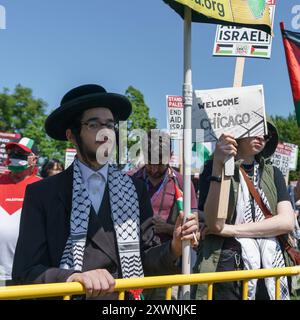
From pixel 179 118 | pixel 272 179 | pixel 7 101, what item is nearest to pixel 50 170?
pixel 179 118

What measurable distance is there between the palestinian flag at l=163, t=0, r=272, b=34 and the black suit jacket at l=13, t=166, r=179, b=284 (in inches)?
43.7

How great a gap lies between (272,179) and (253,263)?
63cm

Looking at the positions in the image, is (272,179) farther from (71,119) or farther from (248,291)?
(71,119)

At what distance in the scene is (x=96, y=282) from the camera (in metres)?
2.32

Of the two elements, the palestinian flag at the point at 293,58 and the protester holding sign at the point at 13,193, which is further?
the protester holding sign at the point at 13,193

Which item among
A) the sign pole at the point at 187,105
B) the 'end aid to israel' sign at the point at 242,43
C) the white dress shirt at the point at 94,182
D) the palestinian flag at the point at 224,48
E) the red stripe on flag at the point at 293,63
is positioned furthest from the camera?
the palestinian flag at the point at 224,48

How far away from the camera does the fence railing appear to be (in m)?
2.18

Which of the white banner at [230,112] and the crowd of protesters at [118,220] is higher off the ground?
the white banner at [230,112]

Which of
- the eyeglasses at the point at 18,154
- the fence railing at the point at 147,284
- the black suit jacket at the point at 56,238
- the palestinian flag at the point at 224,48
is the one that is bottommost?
the fence railing at the point at 147,284

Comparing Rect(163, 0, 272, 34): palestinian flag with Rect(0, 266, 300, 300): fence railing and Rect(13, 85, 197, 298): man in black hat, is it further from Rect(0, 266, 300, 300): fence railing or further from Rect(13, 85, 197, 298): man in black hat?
Rect(0, 266, 300, 300): fence railing

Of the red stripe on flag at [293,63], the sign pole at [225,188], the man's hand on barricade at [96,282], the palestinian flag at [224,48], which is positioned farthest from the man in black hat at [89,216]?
the palestinian flag at [224,48]

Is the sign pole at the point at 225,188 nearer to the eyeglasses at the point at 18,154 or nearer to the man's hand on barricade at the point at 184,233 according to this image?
the man's hand on barricade at the point at 184,233

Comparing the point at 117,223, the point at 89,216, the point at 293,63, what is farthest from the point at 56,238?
the point at 293,63

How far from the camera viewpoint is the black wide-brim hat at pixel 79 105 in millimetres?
2947
